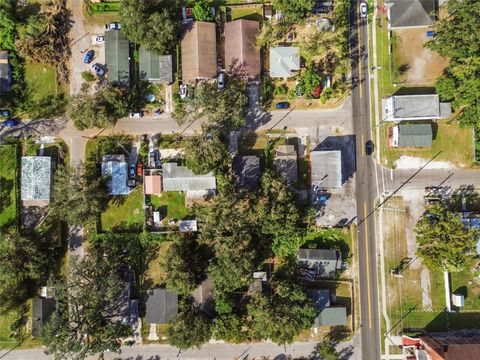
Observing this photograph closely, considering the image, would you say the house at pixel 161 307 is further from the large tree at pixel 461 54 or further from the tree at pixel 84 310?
the large tree at pixel 461 54

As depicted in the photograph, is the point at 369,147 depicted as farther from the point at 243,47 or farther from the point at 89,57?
the point at 89,57

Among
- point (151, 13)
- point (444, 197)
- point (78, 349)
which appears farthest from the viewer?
point (444, 197)

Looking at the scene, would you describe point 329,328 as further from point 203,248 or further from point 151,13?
point 151,13

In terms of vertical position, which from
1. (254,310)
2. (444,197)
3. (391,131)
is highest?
(391,131)

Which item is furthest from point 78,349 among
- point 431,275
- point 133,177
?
point 431,275

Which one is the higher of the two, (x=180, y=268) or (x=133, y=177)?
(x=133, y=177)

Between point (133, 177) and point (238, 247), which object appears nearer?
point (238, 247)

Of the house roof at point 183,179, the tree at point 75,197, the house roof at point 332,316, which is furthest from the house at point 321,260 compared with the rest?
the tree at point 75,197

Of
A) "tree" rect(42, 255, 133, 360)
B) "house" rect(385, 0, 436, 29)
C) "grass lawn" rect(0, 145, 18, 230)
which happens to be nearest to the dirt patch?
"house" rect(385, 0, 436, 29)
